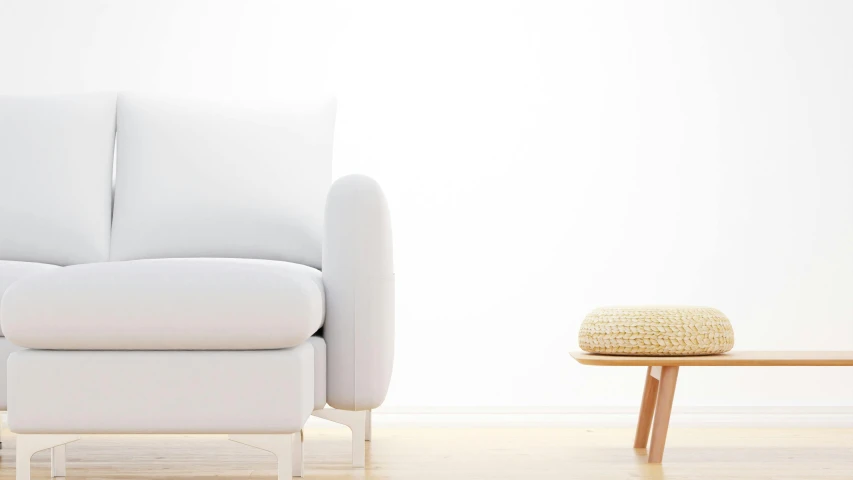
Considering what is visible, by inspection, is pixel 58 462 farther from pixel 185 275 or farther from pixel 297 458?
pixel 185 275

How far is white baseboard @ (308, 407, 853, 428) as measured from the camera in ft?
8.96

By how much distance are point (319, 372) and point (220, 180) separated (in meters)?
0.72

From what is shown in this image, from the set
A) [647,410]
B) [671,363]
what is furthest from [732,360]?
[647,410]

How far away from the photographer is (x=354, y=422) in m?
1.91

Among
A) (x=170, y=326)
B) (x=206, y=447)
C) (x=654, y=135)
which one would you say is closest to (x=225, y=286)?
(x=170, y=326)

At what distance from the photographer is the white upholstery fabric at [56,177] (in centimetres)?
215

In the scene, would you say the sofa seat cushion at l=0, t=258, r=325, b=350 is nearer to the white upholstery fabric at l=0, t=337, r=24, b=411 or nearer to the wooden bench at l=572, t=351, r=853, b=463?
the white upholstery fabric at l=0, t=337, r=24, b=411

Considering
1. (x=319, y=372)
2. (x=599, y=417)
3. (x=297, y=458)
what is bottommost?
(x=599, y=417)

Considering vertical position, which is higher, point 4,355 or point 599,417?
point 4,355

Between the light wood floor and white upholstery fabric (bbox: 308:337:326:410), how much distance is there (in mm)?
255

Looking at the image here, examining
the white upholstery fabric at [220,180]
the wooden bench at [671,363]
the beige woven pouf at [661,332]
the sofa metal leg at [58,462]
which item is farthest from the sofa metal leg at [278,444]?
the beige woven pouf at [661,332]

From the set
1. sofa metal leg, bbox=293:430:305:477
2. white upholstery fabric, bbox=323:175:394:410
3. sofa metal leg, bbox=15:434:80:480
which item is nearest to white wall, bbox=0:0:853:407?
sofa metal leg, bbox=293:430:305:477

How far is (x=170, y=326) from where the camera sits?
4.78 ft

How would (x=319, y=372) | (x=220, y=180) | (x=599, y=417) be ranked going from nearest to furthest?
(x=319, y=372)
(x=220, y=180)
(x=599, y=417)
